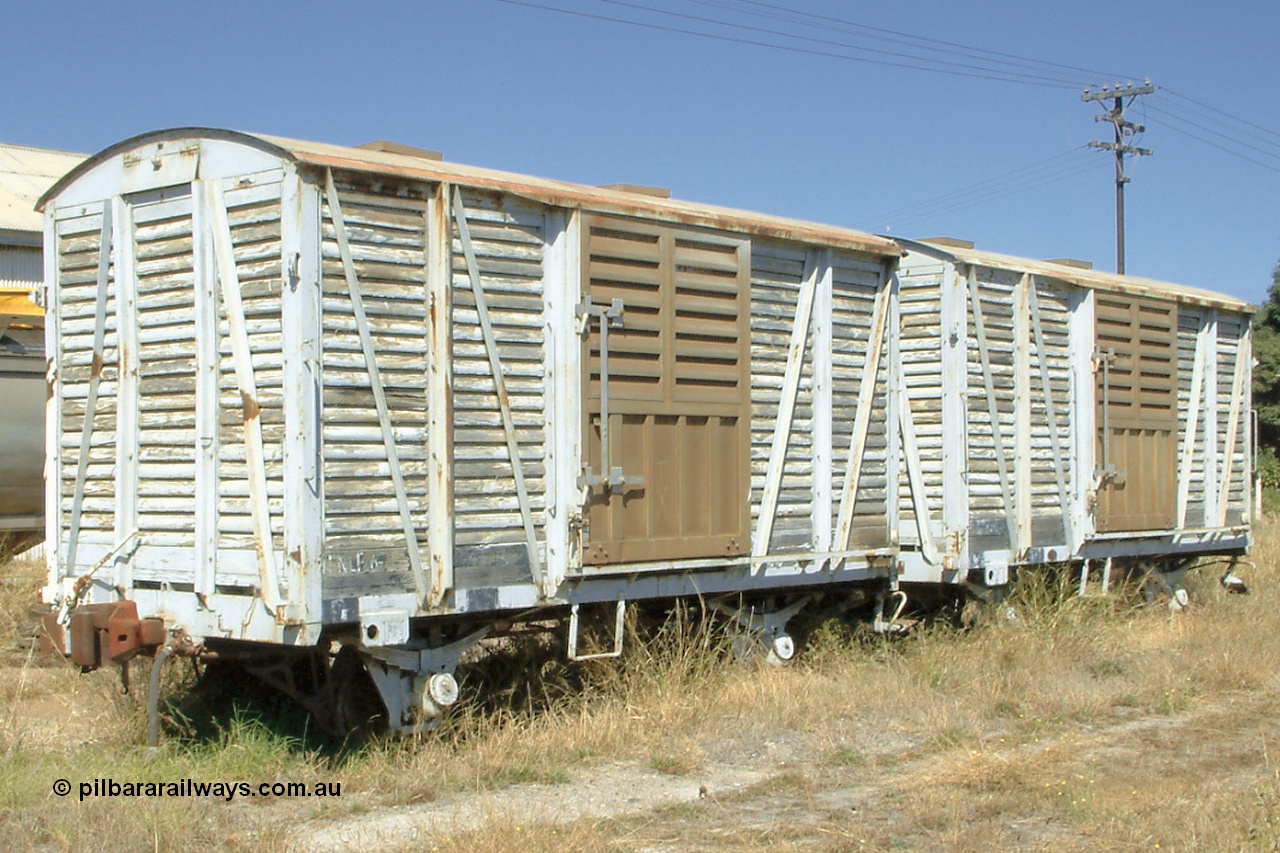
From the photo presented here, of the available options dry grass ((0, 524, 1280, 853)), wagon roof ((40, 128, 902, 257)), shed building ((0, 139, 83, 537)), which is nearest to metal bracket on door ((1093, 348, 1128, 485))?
dry grass ((0, 524, 1280, 853))

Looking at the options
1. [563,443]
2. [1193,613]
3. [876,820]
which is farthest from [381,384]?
[1193,613]

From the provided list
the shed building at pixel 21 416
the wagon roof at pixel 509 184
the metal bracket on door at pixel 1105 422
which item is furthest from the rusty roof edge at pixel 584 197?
the shed building at pixel 21 416

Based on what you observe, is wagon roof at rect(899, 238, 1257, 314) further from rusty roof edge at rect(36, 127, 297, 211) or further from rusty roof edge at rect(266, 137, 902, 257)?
rusty roof edge at rect(36, 127, 297, 211)

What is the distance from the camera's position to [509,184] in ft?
24.7

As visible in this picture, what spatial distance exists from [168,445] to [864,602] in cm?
545

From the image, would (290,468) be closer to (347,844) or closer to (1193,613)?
(347,844)

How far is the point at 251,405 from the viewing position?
6.84 metres

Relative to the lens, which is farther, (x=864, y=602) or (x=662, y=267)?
(x=864, y=602)

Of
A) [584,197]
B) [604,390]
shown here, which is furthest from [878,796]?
[584,197]

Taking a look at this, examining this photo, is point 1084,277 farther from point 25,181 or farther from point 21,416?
point 25,181

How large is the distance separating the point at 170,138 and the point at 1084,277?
7.93 m

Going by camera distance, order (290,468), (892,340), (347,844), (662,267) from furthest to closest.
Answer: (892,340)
(662,267)
(290,468)
(347,844)

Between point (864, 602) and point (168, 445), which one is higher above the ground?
point (168, 445)

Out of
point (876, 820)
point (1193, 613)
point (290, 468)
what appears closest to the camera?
point (876, 820)
